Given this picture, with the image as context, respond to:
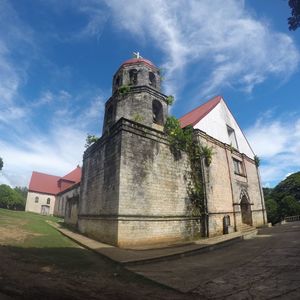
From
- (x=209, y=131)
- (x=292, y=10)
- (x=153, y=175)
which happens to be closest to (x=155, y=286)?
(x=153, y=175)

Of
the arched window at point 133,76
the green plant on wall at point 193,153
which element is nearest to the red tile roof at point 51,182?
the arched window at point 133,76

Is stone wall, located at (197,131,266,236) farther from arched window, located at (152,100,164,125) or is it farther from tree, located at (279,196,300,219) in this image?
tree, located at (279,196,300,219)

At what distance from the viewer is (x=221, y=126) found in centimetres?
1805

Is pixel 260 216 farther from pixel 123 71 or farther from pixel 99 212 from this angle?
pixel 123 71

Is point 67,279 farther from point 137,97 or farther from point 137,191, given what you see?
point 137,97

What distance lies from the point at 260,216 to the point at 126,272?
17.1 metres

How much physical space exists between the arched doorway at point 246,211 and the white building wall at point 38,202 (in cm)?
3189

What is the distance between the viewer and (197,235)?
41.4 feet

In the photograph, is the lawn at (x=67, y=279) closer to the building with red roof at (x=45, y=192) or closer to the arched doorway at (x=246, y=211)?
the arched doorway at (x=246, y=211)

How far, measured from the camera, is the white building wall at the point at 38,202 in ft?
121

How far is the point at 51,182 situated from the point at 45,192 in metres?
2.90

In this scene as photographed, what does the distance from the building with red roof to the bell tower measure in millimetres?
25039

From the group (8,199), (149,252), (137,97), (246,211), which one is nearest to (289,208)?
(246,211)

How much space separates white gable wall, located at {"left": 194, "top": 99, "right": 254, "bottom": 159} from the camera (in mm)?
16314
